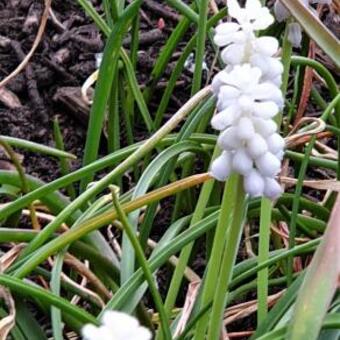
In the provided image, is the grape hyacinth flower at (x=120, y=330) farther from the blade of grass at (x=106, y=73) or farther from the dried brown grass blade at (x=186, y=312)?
the blade of grass at (x=106, y=73)

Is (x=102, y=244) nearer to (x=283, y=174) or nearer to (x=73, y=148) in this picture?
(x=283, y=174)

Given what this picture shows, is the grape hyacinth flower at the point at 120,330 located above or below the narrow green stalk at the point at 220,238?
above

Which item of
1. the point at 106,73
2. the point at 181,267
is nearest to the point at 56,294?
the point at 181,267

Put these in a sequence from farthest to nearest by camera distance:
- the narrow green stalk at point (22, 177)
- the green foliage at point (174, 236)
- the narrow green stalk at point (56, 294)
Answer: the narrow green stalk at point (22, 177) < the narrow green stalk at point (56, 294) < the green foliage at point (174, 236)

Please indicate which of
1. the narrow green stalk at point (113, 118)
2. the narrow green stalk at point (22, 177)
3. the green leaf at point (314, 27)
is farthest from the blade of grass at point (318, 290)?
the narrow green stalk at point (113, 118)

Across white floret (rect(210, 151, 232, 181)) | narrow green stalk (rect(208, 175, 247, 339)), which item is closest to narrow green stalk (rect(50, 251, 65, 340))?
narrow green stalk (rect(208, 175, 247, 339))
